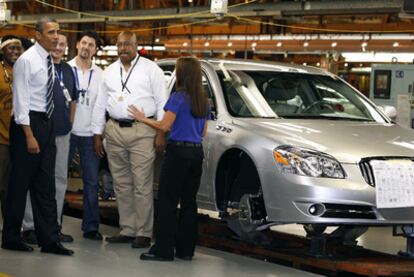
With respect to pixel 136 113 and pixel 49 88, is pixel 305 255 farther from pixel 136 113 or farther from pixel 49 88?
pixel 49 88

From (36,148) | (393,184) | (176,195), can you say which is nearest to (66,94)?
(36,148)

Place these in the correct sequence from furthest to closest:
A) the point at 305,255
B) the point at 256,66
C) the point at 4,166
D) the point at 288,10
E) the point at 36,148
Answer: the point at 288,10 < the point at 256,66 < the point at 4,166 < the point at 305,255 < the point at 36,148

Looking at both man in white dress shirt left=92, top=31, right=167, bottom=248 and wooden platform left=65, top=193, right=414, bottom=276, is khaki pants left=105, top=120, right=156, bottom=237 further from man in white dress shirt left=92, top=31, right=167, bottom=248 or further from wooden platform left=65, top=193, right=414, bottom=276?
wooden platform left=65, top=193, right=414, bottom=276

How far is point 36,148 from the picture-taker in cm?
709

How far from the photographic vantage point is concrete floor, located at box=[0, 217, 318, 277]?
6789mm

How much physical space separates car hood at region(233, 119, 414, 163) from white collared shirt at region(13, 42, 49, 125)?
175cm

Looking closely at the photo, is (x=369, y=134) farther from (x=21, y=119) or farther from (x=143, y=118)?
(x=21, y=119)

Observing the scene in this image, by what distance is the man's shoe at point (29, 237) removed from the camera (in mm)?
7906

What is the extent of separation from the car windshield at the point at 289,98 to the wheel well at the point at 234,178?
0.42 m

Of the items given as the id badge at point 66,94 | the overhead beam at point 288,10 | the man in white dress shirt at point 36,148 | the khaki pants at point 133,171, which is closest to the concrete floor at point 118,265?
the man in white dress shirt at point 36,148

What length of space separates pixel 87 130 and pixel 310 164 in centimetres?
221

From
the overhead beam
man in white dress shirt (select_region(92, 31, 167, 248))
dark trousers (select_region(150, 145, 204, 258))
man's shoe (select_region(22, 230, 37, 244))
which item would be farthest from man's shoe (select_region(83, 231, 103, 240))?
the overhead beam

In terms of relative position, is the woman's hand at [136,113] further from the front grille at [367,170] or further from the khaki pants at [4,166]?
the front grille at [367,170]

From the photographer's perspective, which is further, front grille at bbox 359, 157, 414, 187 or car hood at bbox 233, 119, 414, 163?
car hood at bbox 233, 119, 414, 163
